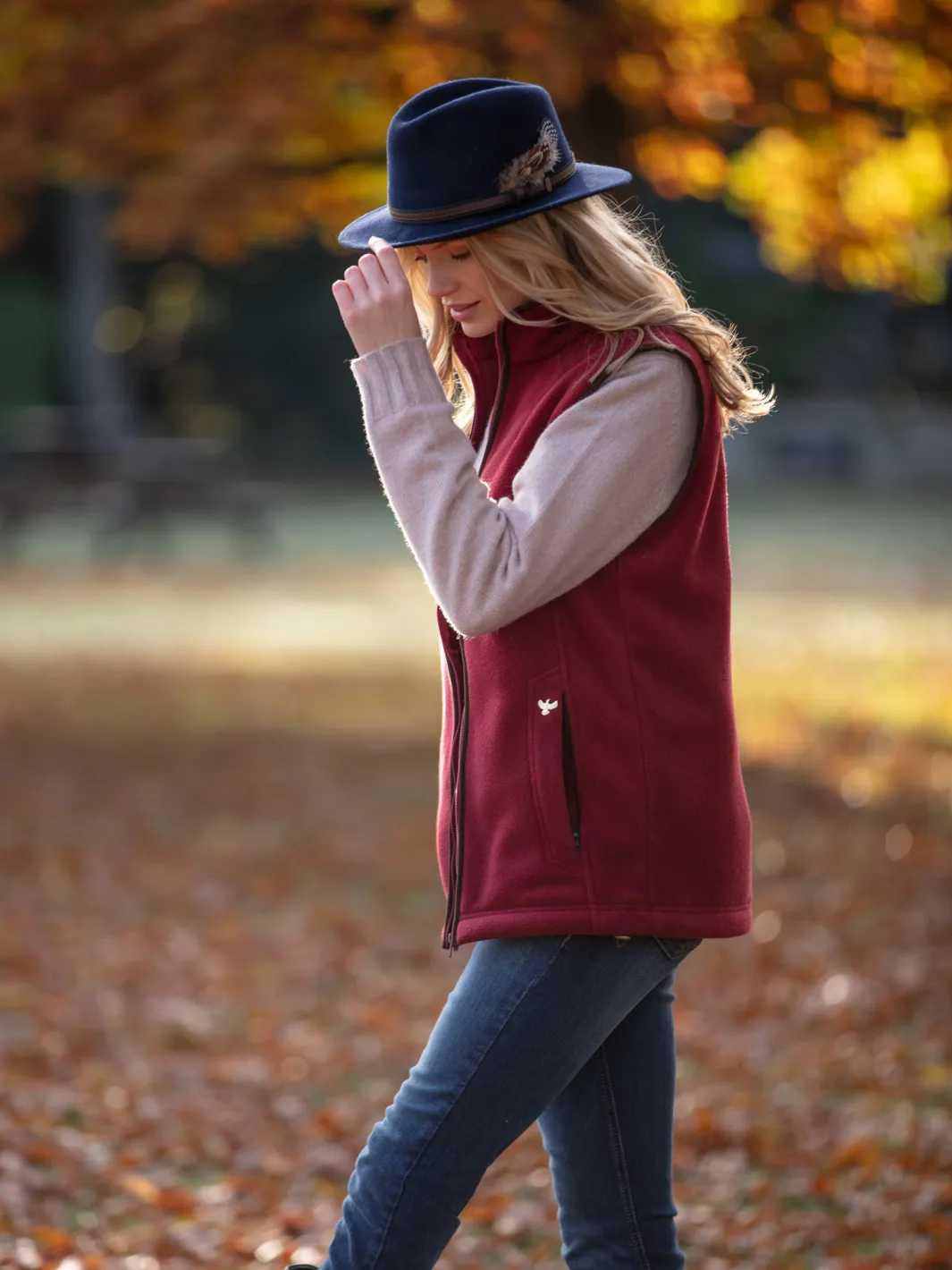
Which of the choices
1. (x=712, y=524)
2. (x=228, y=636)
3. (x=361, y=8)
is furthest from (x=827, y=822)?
(x=228, y=636)

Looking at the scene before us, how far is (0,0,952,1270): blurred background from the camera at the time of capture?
14.0ft

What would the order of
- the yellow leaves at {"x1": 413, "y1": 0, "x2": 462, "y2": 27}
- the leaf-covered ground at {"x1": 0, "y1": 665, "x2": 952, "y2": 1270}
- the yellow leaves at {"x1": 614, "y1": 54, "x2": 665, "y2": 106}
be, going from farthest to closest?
the yellow leaves at {"x1": 614, "y1": 54, "x2": 665, "y2": 106} < the yellow leaves at {"x1": 413, "y1": 0, "x2": 462, "y2": 27} < the leaf-covered ground at {"x1": 0, "y1": 665, "x2": 952, "y2": 1270}

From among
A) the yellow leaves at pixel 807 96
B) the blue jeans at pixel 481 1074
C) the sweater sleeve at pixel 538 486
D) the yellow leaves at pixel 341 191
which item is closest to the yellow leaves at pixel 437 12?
the yellow leaves at pixel 807 96

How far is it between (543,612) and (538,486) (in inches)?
6.1

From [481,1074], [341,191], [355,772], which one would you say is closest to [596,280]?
[481,1074]

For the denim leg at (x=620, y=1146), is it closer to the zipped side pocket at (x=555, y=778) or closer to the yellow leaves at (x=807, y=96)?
the zipped side pocket at (x=555, y=778)

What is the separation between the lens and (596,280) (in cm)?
237

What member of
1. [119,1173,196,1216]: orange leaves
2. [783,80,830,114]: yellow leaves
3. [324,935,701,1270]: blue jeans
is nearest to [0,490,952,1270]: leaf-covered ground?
[119,1173,196,1216]: orange leaves

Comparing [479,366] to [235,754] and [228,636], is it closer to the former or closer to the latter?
[235,754]

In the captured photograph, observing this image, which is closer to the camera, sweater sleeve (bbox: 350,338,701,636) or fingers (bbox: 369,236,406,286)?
sweater sleeve (bbox: 350,338,701,636)

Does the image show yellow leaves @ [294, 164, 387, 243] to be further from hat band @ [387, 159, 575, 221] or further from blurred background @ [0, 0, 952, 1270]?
hat band @ [387, 159, 575, 221]

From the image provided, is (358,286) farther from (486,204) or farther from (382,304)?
(486,204)

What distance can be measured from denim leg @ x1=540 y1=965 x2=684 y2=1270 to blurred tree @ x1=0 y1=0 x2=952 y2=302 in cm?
591

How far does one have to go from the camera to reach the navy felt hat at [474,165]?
7.61ft
